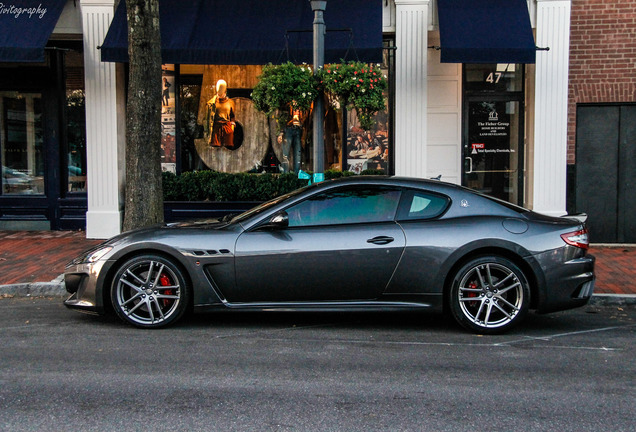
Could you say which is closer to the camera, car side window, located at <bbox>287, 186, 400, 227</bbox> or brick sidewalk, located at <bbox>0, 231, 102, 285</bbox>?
car side window, located at <bbox>287, 186, 400, 227</bbox>

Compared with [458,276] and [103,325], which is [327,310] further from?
[103,325]

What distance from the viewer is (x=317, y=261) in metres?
6.11

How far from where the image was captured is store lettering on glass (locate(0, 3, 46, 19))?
11469mm

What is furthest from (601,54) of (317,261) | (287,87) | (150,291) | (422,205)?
(150,291)

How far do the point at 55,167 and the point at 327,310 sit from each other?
8271 millimetres

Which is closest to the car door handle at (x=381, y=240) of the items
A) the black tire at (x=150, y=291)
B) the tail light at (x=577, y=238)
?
the tail light at (x=577, y=238)

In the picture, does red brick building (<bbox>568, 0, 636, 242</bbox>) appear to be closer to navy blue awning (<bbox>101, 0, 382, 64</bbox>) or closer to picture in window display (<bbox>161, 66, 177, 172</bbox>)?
navy blue awning (<bbox>101, 0, 382, 64</bbox>)

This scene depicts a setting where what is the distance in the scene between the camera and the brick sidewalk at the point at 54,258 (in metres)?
8.48

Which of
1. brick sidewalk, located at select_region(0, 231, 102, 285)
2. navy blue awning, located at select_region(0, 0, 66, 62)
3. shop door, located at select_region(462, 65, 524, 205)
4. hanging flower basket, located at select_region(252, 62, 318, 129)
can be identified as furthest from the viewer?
shop door, located at select_region(462, 65, 524, 205)

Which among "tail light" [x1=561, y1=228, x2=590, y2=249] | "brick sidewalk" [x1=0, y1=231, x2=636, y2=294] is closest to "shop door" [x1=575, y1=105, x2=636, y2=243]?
"brick sidewalk" [x1=0, y1=231, x2=636, y2=294]

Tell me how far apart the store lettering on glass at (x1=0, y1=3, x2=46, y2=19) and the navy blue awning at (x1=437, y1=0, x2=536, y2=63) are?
21.9 ft

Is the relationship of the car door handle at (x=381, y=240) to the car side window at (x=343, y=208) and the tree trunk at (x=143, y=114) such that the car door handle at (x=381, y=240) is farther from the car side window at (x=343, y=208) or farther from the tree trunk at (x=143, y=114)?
the tree trunk at (x=143, y=114)

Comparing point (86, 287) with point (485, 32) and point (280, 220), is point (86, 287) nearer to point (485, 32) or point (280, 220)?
point (280, 220)

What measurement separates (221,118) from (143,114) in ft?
13.4
